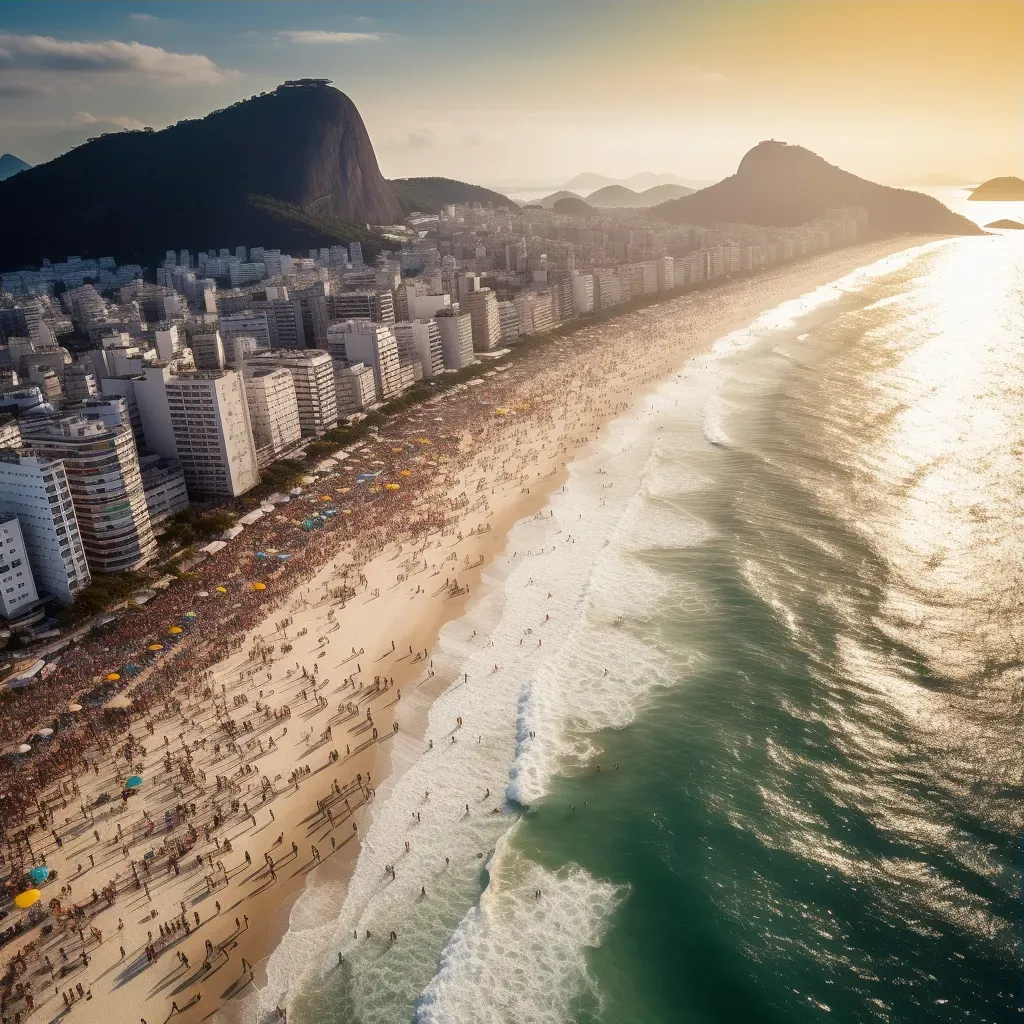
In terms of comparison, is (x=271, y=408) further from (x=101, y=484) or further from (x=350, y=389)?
(x=101, y=484)

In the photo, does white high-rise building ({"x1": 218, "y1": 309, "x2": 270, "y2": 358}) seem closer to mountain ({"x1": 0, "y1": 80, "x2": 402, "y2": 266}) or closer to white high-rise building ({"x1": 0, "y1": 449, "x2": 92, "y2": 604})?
white high-rise building ({"x1": 0, "y1": 449, "x2": 92, "y2": 604})

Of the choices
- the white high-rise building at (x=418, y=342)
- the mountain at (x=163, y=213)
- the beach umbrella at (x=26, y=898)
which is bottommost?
the beach umbrella at (x=26, y=898)

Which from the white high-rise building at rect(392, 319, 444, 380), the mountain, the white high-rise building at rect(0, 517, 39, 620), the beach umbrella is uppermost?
the mountain

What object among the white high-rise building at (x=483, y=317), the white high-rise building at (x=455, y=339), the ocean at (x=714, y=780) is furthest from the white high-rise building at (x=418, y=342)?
the ocean at (x=714, y=780)

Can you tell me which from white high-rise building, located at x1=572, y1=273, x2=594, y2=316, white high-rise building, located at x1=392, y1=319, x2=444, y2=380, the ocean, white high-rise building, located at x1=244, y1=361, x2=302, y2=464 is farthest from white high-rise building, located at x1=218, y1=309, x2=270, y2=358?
the ocean

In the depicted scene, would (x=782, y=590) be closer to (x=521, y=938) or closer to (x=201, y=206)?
(x=521, y=938)

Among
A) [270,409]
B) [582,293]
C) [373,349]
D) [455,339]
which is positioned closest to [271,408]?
[270,409]

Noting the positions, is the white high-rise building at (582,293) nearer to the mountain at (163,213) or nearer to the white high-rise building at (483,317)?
the white high-rise building at (483,317)
